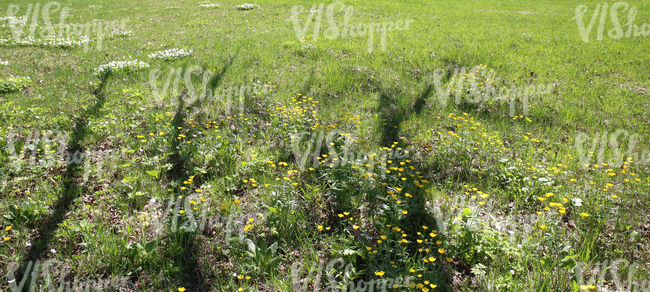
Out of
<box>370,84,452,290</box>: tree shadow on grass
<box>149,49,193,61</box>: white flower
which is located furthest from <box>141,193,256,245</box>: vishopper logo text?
<box>149,49,193,61</box>: white flower

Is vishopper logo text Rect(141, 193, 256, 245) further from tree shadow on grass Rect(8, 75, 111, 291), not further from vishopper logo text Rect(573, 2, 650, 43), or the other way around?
vishopper logo text Rect(573, 2, 650, 43)

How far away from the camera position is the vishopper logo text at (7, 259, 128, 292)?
8.25 feet

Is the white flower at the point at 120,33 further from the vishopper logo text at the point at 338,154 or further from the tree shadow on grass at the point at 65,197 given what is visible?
the vishopper logo text at the point at 338,154

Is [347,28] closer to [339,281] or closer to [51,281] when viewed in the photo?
[339,281]

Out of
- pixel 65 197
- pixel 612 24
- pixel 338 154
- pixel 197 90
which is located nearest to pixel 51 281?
pixel 65 197

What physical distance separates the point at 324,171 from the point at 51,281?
8.21 ft

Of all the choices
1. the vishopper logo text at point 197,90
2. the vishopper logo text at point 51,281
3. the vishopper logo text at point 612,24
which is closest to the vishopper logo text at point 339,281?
the vishopper logo text at point 51,281

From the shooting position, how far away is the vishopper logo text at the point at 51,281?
2514 millimetres

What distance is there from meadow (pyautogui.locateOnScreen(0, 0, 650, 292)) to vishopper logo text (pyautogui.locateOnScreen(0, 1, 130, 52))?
1104 mm

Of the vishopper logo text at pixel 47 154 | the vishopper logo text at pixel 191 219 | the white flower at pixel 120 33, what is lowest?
the vishopper logo text at pixel 191 219

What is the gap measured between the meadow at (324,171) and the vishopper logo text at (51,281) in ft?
A: 0.04

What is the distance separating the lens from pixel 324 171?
391cm

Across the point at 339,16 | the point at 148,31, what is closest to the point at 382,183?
the point at 148,31

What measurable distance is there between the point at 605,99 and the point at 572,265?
4719 millimetres
